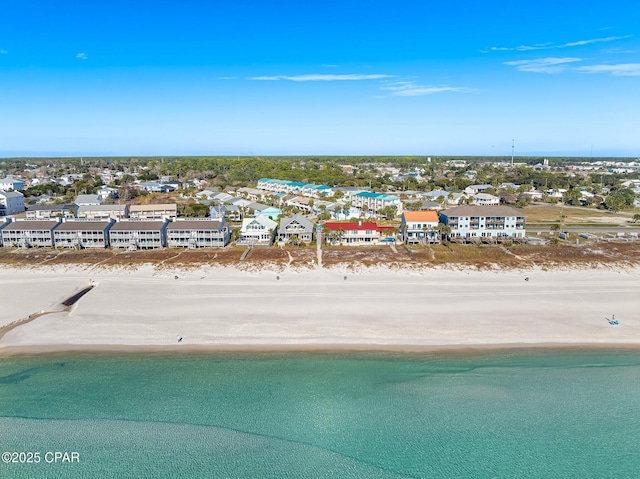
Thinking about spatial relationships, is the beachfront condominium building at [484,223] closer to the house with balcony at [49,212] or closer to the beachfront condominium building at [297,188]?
the beachfront condominium building at [297,188]

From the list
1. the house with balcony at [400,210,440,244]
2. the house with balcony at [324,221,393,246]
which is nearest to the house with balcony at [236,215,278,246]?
the house with balcony at [324,221,393,246]

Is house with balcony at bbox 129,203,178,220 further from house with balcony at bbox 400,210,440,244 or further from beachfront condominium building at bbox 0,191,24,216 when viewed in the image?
house with balcony at bbox 400,210,440,244

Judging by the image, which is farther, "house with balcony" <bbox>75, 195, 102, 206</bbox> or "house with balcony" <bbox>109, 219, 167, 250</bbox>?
"house with balcony" <bbox>75, 195, 102, 206</bbox>

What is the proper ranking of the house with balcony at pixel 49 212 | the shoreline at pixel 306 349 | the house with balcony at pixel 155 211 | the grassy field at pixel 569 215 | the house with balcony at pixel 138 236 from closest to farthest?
the shoreline at pixel 306 349 < the house with balcony at pixel 138 236 < the house with balcony at pixel 155 211 < the house with balcony at pixel 49 212 < the grassy field at pixel 569 215

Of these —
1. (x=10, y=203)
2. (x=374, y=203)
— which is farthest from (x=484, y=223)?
(x=10, y=203)

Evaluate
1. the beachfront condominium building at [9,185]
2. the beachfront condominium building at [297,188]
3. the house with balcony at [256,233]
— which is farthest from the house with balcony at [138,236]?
the beachfront condominium building at [9,185]

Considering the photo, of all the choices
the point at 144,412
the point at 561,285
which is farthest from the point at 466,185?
the point at 144,412
